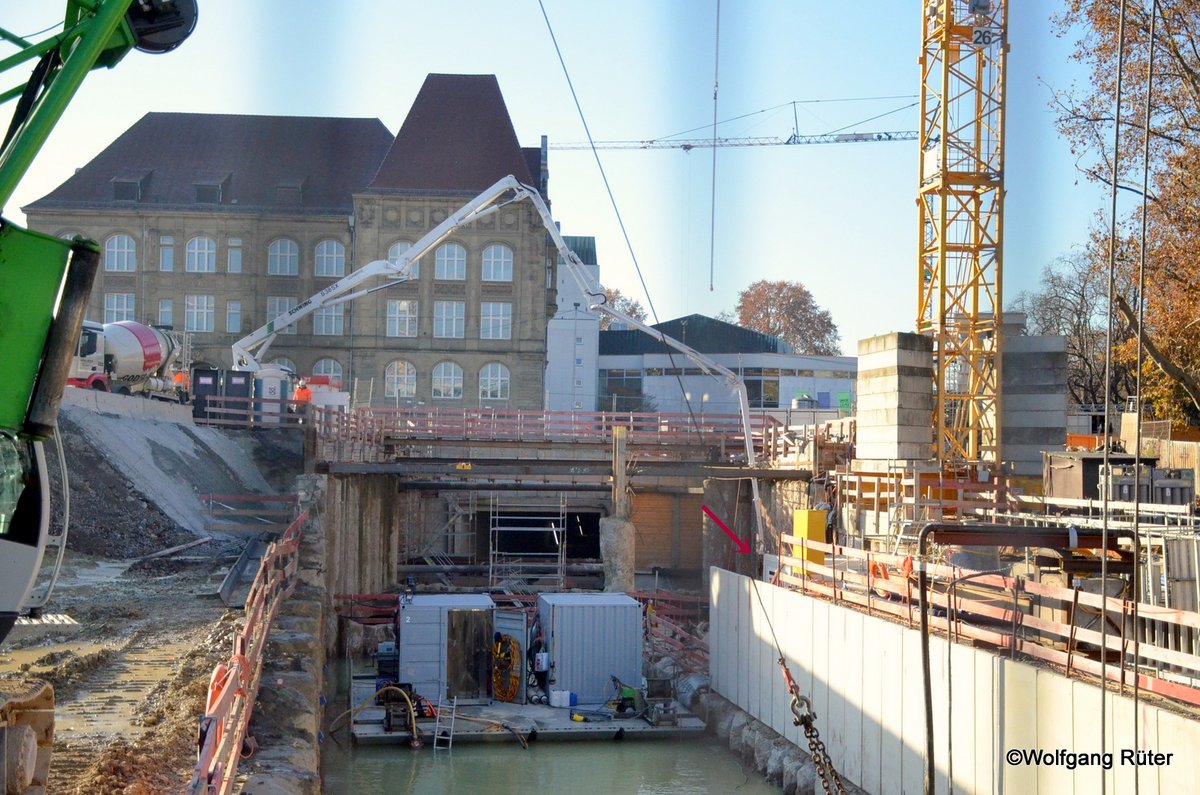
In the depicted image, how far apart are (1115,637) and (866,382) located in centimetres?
2198

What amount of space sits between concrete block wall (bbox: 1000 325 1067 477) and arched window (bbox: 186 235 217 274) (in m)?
42.8

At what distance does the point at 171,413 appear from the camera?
133ft

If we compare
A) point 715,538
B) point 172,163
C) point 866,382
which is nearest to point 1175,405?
point 866,382

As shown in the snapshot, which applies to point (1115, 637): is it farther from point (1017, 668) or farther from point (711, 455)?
point (711, 455)

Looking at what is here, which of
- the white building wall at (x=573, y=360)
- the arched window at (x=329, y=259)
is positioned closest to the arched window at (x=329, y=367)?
the arched window at (x=329, y=259)

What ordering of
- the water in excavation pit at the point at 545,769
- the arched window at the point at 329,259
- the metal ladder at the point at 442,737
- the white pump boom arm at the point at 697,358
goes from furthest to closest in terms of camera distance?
the arched window at the point at 329,259
the white pump boom arm at the point at 697,358
the metal ladder at the point at 442,737
the water in excavation pit at the point at 545,769

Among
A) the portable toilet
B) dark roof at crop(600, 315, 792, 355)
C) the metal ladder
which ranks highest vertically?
dark roof at crop(600, 315, 792, 355)

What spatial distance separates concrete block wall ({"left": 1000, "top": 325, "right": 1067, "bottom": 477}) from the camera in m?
32.8

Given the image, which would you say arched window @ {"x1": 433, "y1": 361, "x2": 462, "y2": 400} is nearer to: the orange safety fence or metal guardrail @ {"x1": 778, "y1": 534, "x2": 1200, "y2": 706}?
metal guardrail @ {"x1": 778, "y1": 534, "x2": 1200, "y2": 706}

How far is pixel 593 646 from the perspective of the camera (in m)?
25.0

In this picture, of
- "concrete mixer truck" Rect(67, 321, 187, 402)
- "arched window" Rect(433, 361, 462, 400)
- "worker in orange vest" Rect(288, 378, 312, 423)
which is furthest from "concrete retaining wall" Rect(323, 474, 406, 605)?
"arched window" Rect(433, 361, 462, 400)

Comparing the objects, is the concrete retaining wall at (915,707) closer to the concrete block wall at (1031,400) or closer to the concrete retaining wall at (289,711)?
the concrete retaining wall at (289,711)

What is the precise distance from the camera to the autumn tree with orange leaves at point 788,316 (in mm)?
91312

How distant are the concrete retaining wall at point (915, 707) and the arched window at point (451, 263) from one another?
44715 mm
